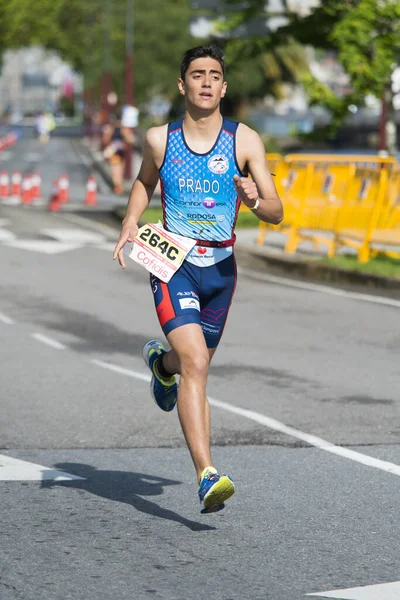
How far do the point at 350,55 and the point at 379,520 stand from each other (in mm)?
17224

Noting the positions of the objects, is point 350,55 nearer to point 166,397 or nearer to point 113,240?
point 113,240

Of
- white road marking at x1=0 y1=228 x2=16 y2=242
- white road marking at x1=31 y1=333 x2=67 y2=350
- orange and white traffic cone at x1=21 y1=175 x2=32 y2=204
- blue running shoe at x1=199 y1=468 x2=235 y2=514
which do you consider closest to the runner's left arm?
blue running shoe at x1=199 y1=468 x2=235 y2=514

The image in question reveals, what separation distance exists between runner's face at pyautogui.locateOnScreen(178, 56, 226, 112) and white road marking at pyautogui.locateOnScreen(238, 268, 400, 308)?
9.02m

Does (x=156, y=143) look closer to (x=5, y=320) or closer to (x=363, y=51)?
(x=5, y=320)

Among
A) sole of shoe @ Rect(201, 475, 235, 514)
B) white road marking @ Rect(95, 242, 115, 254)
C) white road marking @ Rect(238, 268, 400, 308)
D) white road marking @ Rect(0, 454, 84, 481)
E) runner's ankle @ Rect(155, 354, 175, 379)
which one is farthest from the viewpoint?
white road marking @ Rect(95, 242, 115, 254)

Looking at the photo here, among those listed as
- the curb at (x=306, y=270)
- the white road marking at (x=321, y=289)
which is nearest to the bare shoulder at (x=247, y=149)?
the white road marking at (x=321, y=289)

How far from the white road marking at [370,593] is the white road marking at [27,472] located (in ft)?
7.55

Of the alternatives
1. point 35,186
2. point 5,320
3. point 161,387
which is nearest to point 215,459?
point 161,387

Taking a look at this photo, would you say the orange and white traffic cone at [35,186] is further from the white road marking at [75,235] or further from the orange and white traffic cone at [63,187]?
the white road marking at [75,235]

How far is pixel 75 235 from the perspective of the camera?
23625mm

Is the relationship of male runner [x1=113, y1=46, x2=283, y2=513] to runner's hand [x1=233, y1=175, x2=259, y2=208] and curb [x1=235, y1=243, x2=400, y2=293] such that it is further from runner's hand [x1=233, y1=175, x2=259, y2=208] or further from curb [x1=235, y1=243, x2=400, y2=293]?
curb [x1=235, y1=243, x2=400, y2=293]

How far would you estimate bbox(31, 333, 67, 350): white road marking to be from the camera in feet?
39.2

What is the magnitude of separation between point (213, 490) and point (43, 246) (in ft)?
52.7

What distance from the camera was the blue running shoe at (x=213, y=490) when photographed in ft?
18.5
